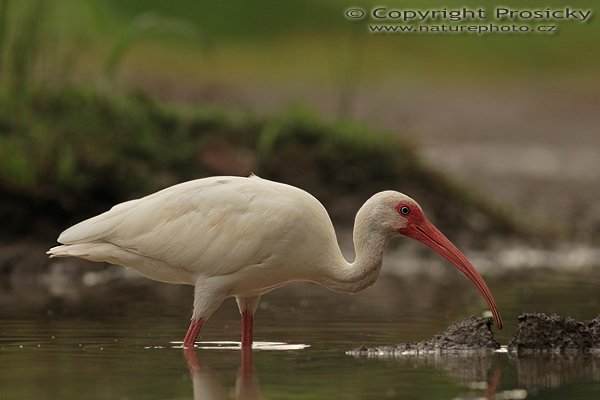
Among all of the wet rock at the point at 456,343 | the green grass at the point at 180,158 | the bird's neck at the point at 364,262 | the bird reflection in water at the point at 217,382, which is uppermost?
the green grass at the point at 180,158

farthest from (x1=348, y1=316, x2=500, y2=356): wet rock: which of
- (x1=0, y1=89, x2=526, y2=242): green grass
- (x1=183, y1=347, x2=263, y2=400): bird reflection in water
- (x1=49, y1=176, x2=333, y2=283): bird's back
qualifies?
(x1=0, y1=89, x2=526, y2=242): green grass

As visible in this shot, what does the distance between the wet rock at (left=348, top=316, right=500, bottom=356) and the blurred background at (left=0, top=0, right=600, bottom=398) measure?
86 centimetres

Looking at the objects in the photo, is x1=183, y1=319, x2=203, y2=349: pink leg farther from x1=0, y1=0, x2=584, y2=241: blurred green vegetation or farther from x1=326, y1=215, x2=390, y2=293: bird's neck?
x1=0, y1=0, x2=584, y2=241: blurred green vegetation

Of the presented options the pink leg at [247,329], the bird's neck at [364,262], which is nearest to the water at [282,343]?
the pink leg at [247,329]

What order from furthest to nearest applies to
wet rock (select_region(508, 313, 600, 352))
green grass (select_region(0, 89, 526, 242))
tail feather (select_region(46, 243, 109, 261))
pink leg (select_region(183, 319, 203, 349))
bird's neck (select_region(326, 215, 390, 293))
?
1. green grass (select_region(0, 89, 526, 242))
2. tail feather (select_region(46, 243, 109, 261))
3. bird's neck (select_region(326, 215, 390, 293))
4. pink leg (select_region(183, 319, 203, 349))
5. wet rock (select_region(508, 313, 600, 352))

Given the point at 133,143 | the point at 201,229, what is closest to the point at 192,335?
the point at 201,229

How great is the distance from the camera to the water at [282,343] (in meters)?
9.92

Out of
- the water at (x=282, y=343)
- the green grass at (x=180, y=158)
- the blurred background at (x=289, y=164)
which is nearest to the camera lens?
the water at (x=282, y=343)

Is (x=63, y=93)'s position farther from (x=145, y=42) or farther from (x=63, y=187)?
(x=145, y=42)

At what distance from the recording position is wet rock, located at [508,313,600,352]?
11.6m

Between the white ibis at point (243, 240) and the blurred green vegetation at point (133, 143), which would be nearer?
the white ibis at point (243, 240)

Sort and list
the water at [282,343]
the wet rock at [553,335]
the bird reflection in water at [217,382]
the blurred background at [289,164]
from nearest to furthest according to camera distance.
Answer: the bird reflection in water at [217,382]
the water at [282,343]
the wet rock at [553,335]
the blurred background at [289,164]

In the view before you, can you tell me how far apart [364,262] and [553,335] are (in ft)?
5.79

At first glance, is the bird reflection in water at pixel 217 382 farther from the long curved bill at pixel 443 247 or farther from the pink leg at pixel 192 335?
the long curved bill at pixel 443 247
